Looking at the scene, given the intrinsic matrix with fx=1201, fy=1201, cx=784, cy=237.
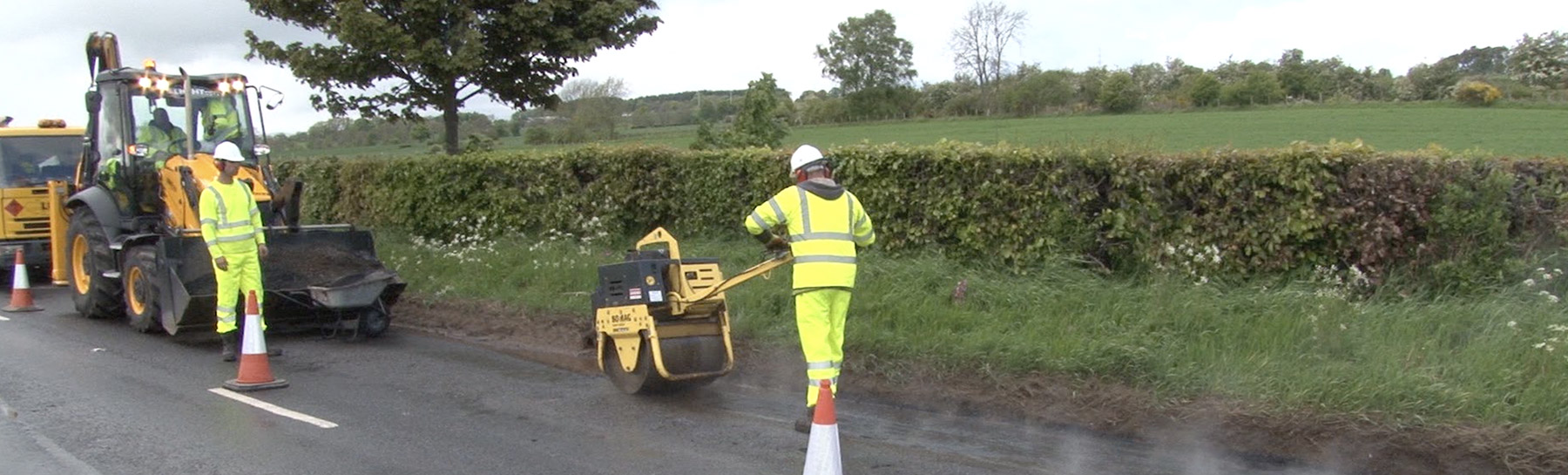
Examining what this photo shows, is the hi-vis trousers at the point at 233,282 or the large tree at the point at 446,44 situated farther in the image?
the large tree at the point at 446,44

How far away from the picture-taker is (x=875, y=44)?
197 ft

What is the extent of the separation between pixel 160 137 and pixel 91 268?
1.42m

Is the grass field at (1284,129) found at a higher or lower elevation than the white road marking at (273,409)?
higher

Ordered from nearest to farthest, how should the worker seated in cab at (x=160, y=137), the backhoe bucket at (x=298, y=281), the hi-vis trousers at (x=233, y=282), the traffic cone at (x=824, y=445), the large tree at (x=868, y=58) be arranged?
the traffic cone at (x=824, y=445) → the hi-vis trousers at (x=233, y=282) → the backhoe bucket at (x=298, y=281) → the worker seated in cab at (x=160, y=137) → the large tree at (x=868, y=58)

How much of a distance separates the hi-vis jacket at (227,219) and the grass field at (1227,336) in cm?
288

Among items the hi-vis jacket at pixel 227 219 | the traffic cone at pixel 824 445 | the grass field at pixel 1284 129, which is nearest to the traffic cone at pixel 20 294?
the hi-vis jacket at pixel 227 219

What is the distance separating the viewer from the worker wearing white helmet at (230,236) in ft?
29.5

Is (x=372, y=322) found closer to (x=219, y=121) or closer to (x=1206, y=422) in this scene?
(x=219, y=121)

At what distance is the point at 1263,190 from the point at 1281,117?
27.2 metres

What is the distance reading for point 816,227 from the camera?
650 centimetres

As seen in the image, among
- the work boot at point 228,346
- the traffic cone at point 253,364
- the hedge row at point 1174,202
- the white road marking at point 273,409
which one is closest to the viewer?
the white road marking at point 273,409

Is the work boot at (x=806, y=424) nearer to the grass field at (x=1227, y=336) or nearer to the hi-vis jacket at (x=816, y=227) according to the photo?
the hi-vis jacket at (x=816, y=227)

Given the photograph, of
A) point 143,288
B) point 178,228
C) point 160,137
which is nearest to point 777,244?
point 178,228

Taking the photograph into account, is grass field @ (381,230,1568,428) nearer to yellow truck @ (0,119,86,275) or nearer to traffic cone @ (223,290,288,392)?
traffic cone @ (223,290,288,392)
